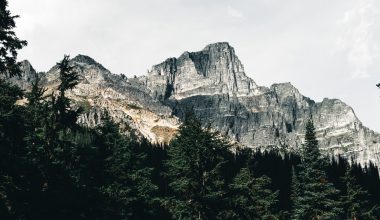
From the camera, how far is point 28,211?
19.3 m

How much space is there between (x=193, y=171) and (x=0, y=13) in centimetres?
1750

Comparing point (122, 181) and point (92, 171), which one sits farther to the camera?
point (122, 181)

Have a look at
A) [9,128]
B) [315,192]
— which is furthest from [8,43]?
[315,192]

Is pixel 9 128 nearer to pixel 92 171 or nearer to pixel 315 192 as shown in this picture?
pixel 92 171

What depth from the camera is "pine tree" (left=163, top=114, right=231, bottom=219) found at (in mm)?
31672

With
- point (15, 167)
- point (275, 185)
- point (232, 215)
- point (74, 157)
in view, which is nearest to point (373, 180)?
point (275, 185)

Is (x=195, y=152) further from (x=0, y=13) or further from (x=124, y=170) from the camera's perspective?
(x=0, y=13)

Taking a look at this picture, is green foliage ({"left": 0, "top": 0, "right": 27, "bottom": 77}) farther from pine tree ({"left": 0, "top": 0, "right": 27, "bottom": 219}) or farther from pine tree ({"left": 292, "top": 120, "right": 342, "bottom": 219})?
pine tree ({"left": 292, "top": 120, "right": 342, "bottom": 219})

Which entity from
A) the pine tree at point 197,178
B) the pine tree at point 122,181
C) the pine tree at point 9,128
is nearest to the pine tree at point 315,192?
the pine tree at point 197,178

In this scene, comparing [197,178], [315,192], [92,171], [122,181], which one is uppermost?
[92,171]

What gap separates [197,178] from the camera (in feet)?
106

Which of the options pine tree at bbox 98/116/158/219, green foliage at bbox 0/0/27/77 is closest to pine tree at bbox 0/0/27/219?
green foliage at bbox 0/0/27/77

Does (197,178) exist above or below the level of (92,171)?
below

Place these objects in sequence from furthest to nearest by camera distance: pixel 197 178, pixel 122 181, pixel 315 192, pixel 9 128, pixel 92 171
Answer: pixel 315 192 → pixel 122 181 → pixel 92 171 → pixel 197 178 → pixel 9 128
